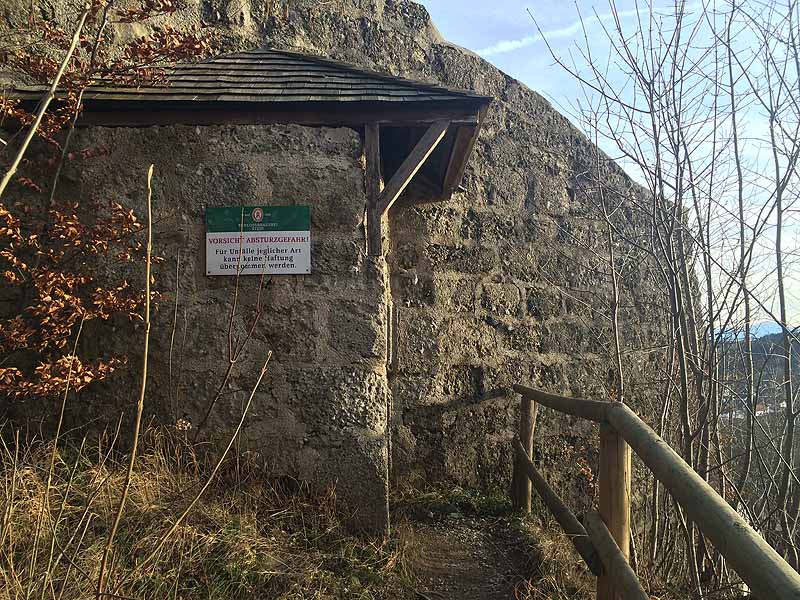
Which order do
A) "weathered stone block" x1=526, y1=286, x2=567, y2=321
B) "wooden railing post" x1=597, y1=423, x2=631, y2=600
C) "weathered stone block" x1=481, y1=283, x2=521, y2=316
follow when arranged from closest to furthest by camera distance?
"wooden railing post" x1=597, y1=423, x2=631, y2=600 < "weathered stone block" x1=481, y1=283, x2=521, y2=316 < "weathered stone block" x1=526, y1=286, x2=567, y2=321

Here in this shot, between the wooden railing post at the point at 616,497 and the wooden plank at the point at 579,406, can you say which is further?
the wooden plank at the point at 579,406

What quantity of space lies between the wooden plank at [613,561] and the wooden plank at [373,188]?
1.94m

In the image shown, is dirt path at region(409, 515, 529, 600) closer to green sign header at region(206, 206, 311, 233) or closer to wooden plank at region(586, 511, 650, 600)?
wooden plank at region(586, 511, 650, 600)

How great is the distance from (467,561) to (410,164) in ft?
8.20

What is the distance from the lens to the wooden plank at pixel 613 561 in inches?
→ 70.6

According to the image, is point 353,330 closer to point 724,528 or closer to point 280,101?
point 280,101

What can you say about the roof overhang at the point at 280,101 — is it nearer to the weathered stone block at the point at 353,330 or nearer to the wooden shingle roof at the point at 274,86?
the wooden shingle roof at the point at 274,86

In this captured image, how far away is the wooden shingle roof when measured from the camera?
11.3 feet

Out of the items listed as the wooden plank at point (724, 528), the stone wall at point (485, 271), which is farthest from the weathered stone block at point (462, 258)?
the wooden plank at point (724, 528)

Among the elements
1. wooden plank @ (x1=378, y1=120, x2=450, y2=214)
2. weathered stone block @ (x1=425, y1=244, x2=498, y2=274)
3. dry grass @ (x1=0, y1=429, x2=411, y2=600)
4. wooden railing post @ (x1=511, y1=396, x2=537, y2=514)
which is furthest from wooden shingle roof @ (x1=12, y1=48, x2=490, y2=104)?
wooden railing post @ (x1=511, y1=396, x2=537, y2=514)

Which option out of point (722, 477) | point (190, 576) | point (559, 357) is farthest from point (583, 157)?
point (190, 576)

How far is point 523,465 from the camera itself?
425 cm

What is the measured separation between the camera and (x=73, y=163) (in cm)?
343

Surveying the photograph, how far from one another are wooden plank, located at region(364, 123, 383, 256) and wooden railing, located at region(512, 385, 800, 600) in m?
1.41
